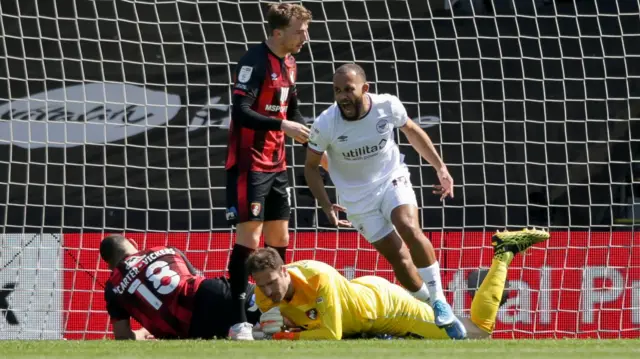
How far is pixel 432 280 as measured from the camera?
645cm

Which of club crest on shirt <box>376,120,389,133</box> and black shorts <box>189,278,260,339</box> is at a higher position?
club crest on shirt <box>376,120,389,133</box>

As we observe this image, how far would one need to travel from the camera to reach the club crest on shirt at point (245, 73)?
6.82 metres

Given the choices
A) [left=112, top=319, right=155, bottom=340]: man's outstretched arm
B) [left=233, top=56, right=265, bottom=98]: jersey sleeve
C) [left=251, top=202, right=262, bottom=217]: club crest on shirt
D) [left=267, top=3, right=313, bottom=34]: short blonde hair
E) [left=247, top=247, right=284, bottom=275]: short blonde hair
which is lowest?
[left=112, top=319, right=155, bottom=340]: man's outstretched arm

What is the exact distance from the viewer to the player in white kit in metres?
6.52

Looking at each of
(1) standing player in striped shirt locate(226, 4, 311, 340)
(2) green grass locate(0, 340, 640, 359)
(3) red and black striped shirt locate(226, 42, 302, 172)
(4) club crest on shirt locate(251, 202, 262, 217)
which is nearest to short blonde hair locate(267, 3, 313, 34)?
(1) standing player in striped shirt locate(226, 4, 311, 340)

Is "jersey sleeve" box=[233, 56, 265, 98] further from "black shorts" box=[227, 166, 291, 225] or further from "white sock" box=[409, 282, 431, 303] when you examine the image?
"white sock" box=[409, 282, 431, 303]

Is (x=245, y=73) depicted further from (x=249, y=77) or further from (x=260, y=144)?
(x=260, y=144)

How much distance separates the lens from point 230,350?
505 centimetres

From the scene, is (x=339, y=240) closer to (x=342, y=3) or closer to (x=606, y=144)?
(x=342, y=3)

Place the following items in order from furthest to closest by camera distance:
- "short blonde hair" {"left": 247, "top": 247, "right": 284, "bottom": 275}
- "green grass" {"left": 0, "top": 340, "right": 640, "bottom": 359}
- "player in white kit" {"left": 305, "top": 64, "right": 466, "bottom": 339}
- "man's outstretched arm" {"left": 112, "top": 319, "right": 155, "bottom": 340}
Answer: "man's outstretched arm" {"left": 112, "top": 319, "right": 155, "bottom": 340}, "player in white kit" {"left": 305, "top": 64, "right": 466, "bottom": 339}, "short blonde hair" {"left": 247, "top": 247, "right": 284, "bottom": 275}, "green grass" {"left": 0, "top": 340, "right": 640, "bottom": 359}

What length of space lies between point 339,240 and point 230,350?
4365mm

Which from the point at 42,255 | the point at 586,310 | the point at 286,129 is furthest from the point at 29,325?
the point at 586,310

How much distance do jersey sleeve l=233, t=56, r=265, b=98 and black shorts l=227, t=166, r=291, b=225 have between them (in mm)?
462

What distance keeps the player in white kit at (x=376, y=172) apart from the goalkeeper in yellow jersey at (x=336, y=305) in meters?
0.20
